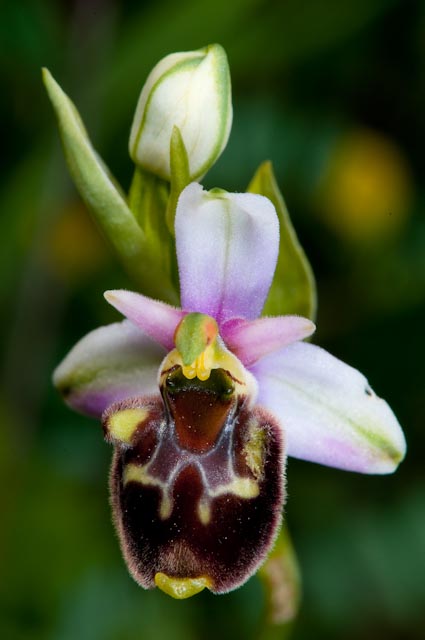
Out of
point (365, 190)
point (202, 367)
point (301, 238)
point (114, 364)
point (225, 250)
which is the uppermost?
point (225, 250)

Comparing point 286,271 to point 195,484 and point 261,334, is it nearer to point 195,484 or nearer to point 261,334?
point 261,334

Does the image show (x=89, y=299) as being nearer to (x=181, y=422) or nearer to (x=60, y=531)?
(x=60, y=531)

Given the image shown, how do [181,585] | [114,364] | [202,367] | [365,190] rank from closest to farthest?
1. [181,585]
2. [202,367]
3. [114,364]
4. [365,190]

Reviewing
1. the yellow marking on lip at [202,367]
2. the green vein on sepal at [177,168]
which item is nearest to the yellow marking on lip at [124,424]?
the yellow marking on lip at [202,367]

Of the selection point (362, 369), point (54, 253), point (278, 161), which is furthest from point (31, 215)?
point (362, 369)

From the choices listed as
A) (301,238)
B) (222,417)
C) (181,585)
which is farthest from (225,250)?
(301,238)
